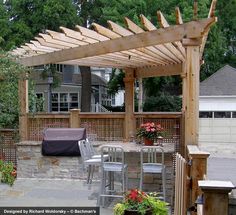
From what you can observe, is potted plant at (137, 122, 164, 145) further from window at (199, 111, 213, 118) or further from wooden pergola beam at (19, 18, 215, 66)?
window at (199, 111, 213, 118)

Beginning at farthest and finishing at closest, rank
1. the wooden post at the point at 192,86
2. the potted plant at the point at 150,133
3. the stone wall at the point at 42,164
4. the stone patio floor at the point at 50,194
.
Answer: the stone wall at the point at 42,164 < the potted plant at the point at 150,133 < the stone patio floor at the point at 50,194 < the wooden post at the point at 192,86

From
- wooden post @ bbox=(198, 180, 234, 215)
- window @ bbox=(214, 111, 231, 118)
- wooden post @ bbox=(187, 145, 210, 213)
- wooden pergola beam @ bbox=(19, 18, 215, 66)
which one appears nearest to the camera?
wooden post @ bbox=(198, 180, 234, 215)

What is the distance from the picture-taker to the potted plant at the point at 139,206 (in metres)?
4.36

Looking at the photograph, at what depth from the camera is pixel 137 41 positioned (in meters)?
7.07

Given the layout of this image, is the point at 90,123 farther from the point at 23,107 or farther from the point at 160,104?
the point at 160,104

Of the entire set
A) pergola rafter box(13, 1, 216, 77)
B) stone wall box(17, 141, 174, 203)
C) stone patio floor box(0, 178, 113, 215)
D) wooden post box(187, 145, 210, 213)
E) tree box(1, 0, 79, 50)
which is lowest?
stone patio floor box(0, 178, 113, 215)

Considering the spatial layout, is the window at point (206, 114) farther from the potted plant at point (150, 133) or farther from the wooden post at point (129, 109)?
the potted plant at point (150, 133)

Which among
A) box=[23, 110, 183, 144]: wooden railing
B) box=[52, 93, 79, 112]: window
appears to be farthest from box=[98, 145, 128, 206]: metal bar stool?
box=[52, 93, 79, 112]: window

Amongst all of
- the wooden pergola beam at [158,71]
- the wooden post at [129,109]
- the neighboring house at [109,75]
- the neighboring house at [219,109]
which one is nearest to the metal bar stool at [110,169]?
the wooden post at [129,109]

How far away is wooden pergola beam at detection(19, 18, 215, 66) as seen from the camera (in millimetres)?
6234

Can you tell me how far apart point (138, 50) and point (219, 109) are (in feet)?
46.4

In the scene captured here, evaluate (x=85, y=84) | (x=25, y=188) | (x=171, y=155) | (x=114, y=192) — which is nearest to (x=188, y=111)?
(x=171, y=155)

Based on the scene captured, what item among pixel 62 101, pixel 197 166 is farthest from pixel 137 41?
pixel 62 101

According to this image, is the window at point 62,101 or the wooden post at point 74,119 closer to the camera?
the wooden post at point 74,119
